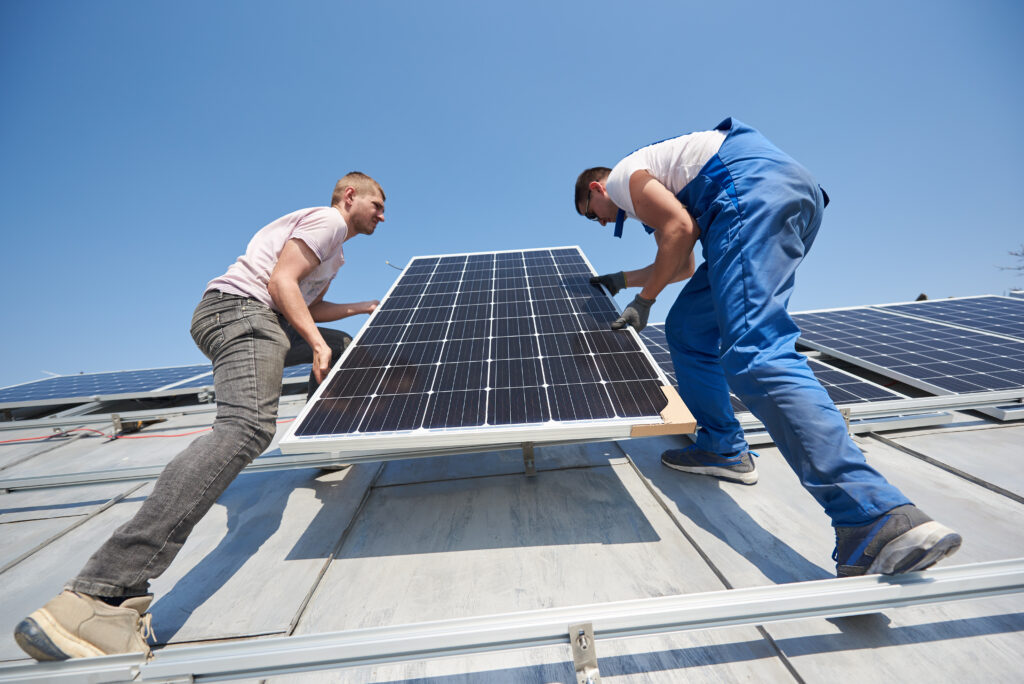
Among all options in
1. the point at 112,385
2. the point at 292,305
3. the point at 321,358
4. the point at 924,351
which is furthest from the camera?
the point at 112,385

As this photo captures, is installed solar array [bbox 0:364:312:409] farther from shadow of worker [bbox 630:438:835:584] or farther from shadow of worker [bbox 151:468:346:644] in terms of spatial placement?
shadow of worker [bbox 630:438:835:584]

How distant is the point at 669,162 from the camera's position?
2.75 meters

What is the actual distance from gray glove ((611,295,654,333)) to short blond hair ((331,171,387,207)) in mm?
2356

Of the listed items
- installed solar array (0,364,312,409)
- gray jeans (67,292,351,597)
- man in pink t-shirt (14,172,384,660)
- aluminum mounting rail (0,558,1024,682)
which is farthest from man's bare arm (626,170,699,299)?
installed solar array (0,364,312,409)

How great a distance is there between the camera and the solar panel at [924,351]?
4.13 meters

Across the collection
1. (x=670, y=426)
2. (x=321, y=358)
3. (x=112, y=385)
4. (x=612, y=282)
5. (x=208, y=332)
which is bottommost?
(x=112, y=385)

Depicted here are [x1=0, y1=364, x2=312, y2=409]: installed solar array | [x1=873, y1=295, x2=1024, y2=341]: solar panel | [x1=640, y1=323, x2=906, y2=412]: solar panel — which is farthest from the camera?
[x1=0, y1=364, x2=312, y2=409]: installed solar array

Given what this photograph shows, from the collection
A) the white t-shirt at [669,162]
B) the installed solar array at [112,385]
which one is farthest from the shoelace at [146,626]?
the installed solar array at [112,385]

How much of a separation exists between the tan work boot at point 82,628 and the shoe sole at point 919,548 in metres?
3.00

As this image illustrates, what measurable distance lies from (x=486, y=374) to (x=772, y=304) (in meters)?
1.77

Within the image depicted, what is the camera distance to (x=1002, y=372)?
4281 mm

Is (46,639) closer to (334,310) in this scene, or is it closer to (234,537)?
(234,537)

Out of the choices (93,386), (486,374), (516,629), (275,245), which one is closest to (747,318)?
(486,374)

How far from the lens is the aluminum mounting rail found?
150 centimetres
